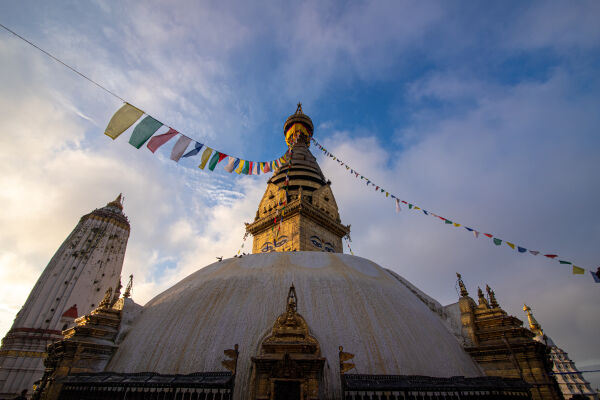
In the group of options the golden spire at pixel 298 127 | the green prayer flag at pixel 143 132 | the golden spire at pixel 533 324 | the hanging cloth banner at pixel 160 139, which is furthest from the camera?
the golden spire at pixel 298 127

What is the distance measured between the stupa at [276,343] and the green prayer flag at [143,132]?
19.4 ft

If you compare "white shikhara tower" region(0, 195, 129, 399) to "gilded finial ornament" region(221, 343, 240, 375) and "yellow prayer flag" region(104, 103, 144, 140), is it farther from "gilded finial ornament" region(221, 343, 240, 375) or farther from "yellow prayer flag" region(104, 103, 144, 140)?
"gilded finial ornament" region(221, 343, 240, 375)

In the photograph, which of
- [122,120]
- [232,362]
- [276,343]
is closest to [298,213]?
[122,120]

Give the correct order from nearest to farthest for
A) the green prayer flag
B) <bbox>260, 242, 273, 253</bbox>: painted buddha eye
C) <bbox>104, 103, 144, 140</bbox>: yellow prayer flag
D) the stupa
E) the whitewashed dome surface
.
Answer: the stupa → the whitewashed dome surface → <bbox>104, 103, 144, 140</bbox>: yellow prayer flag → the green prayer flag → <bbox>260, 242, 273, 253</bbox>: painted buddha eye

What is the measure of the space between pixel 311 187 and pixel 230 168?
15.4 meters

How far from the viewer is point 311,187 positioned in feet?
96.6

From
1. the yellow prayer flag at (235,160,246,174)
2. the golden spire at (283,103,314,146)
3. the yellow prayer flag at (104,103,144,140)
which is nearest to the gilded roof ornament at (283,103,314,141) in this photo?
the golden spire at (283,103,314,146)

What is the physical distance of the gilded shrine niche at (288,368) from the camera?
6922 mm

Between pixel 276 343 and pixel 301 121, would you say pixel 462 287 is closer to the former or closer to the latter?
pixel 276 343

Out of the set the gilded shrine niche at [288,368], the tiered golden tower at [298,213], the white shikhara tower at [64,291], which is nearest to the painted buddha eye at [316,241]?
the tiered golden tower at [298,213]

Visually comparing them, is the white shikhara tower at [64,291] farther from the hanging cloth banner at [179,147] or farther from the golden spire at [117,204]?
the hanging cloth banner at [179,147]

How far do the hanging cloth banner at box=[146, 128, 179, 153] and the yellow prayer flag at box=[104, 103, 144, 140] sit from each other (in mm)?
1114

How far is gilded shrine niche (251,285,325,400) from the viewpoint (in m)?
6.92

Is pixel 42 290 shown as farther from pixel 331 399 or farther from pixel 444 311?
pixel 444 311
